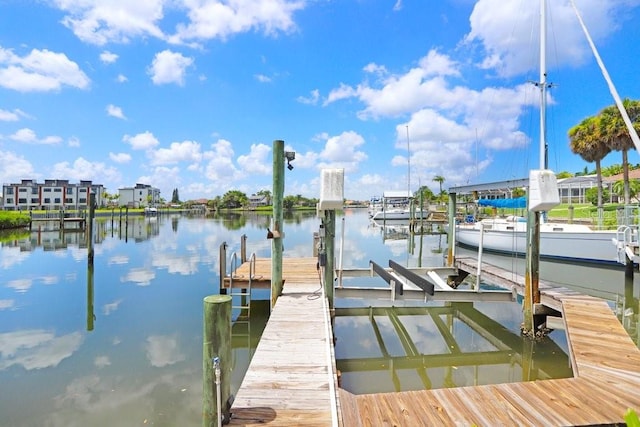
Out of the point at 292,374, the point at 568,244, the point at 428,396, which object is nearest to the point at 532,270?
the point at 428,396

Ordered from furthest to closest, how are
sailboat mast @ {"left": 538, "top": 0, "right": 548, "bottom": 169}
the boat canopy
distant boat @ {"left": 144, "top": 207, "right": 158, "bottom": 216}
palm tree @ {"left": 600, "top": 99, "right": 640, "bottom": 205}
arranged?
distant boat @ {"left": 144, "top": 207, "right": 158, "bottom": 216} < palm tree @ {"left": 600, "top": 99, "right": 640, "bottom": 205} < the boat canopy < sailboat mast @ {"left": 538, "top": 0, "right": 548, "bottom": 169}

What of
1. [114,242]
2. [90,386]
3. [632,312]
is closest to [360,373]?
[90,386]

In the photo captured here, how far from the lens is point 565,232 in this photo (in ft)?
57.1

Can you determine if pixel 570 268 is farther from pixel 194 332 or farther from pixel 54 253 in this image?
pixel 54 253

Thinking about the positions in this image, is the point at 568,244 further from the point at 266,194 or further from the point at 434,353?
the point at 266,194

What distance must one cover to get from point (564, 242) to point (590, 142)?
44.7 ft

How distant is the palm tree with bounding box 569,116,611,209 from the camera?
84.6ft

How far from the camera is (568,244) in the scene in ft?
56.9

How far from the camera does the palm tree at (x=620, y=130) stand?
2378 cm

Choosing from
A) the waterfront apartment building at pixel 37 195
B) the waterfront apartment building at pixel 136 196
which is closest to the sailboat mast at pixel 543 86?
the waterfront apartment building at pixel 37 195

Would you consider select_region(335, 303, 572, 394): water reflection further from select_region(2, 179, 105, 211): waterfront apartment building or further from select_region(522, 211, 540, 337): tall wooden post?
select_region(2, 179, 105, 211): waterfront apartment building

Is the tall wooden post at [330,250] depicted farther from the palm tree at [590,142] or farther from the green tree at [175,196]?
the green tree at [175,196]

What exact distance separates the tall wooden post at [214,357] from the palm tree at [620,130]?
1155 inches

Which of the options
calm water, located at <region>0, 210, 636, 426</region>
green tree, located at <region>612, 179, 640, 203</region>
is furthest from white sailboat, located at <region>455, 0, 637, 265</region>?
green tree, located at <region>612, 179, 640, 203</region>
